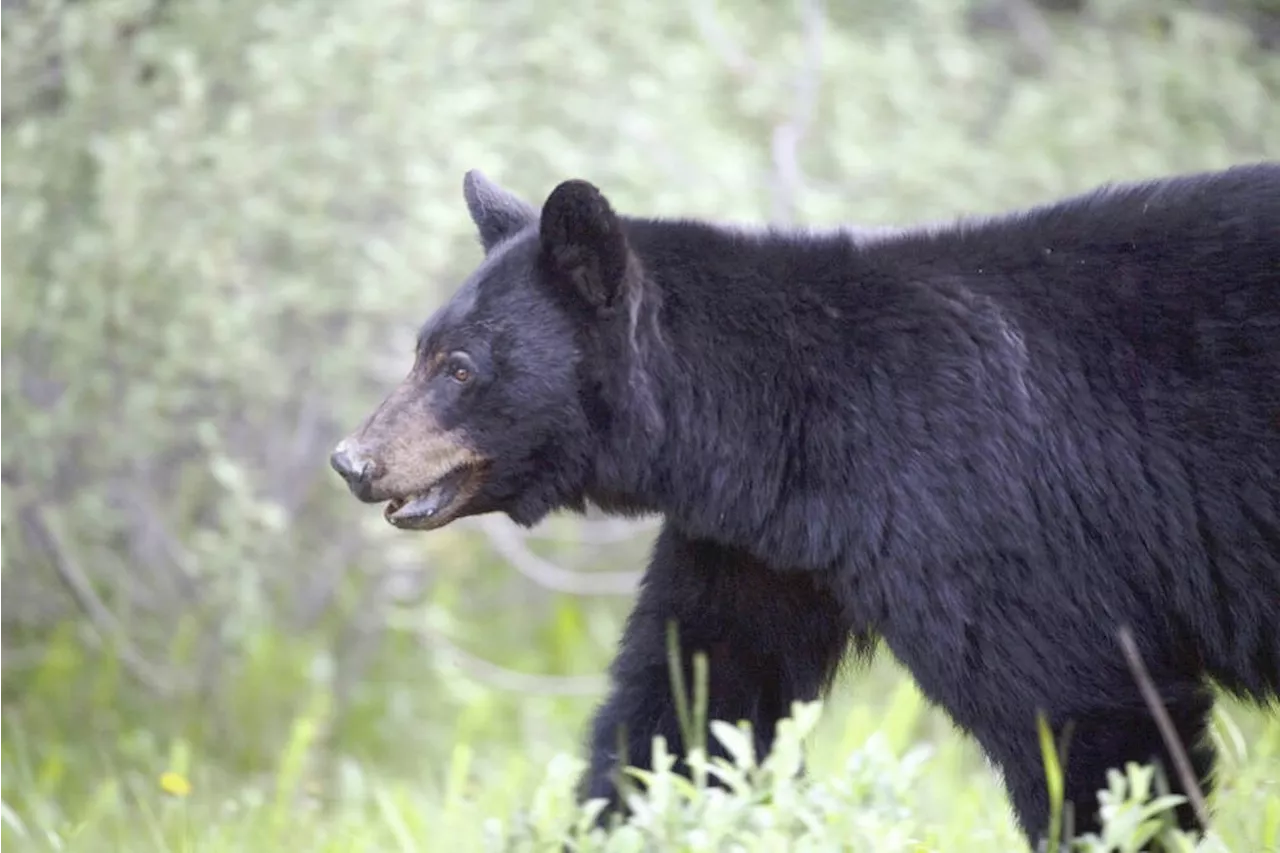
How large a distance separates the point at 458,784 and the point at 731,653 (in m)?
0.73

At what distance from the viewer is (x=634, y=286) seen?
3.60 meters

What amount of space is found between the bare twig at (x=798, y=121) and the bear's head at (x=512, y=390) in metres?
2.75

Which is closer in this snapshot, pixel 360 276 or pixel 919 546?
pixel 919 546

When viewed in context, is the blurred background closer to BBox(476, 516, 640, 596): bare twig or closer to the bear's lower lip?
BBox(476, 516, 640, 596): bare twig

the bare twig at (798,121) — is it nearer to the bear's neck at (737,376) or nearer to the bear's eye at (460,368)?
the bear's neck at (737,376)

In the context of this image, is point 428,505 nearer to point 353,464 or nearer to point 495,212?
point 353,464

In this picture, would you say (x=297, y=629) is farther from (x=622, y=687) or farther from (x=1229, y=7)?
(x=1229, y=7)

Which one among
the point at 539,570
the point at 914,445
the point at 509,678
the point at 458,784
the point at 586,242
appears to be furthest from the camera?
the point at 509,678

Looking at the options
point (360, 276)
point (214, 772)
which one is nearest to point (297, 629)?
point (214, 772)

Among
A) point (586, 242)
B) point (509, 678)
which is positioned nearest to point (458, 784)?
point (586, 242)

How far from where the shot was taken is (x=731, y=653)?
3643 millimetres

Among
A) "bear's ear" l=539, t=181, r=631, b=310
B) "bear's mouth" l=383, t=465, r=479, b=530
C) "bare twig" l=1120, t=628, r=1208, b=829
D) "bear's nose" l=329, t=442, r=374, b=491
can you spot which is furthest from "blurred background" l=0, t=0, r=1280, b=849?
"bear's ear" l=539, t=181, r=631, b=310

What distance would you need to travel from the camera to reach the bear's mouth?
12.0 feet

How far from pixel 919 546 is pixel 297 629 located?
4.46 metres
